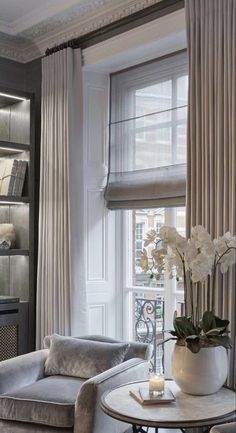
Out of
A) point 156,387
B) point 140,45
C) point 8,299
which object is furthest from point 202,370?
point 140,45

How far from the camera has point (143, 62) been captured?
388cm

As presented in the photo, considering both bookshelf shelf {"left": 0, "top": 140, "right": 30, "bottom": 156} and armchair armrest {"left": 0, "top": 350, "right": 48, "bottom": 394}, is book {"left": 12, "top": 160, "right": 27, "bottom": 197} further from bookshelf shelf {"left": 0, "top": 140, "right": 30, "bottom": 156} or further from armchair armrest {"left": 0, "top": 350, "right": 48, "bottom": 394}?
armchair armrest {"left": 0, "top": 350, "right": 48, "bottom": 394}

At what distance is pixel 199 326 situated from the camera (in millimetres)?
2650

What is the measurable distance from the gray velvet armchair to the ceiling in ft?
7.37

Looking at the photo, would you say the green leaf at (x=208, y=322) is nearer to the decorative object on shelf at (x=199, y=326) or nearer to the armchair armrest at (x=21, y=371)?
the decorative object on shelf at (x=199, y=326)

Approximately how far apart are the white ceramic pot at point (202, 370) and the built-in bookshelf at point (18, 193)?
1902mm

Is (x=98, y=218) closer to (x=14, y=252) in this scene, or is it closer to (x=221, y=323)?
(x=14, y=252)

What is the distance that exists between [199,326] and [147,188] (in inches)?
53.3

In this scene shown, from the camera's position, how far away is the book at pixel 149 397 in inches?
96.1

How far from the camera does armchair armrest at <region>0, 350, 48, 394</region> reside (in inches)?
123

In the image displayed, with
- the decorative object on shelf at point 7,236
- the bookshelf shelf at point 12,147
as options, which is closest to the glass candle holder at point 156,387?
the decorative object on shelf at point 7,236

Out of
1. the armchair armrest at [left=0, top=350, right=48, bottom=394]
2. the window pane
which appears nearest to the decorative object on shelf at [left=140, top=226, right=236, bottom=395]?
the window pane

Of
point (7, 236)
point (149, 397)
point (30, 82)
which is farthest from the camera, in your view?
point (30, 82)

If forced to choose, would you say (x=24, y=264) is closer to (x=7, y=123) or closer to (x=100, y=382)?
(x=7, y=123)
